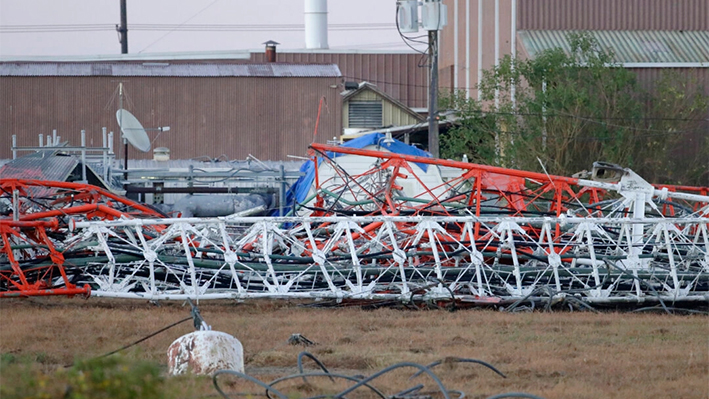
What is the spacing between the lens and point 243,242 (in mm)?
15453

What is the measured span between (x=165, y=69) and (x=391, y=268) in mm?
30536

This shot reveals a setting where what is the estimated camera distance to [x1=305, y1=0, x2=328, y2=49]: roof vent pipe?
55.7 metres

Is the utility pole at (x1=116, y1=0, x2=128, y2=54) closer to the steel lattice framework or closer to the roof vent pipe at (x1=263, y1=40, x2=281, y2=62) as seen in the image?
the roof vent pipe at (x1=263, y1=40, x2=281, y2=62)

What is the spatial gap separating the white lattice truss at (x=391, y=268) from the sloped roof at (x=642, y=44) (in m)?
23.3

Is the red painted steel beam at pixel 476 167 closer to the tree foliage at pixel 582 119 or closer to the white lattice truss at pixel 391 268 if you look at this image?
the white lattice truss at pixel 391 268

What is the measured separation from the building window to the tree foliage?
7.76 metres

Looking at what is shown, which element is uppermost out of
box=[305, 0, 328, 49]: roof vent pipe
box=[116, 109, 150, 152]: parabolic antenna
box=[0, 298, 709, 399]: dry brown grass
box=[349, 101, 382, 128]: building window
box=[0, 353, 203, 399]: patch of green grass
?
box=[305, 0, 328, 49]: roof vent pipe

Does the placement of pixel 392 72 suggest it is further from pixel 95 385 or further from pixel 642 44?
pixel 95 385

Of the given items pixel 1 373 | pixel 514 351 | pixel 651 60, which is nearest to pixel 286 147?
pixel 651 60

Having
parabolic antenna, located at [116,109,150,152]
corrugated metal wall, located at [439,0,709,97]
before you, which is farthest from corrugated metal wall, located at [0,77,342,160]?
parabolic antenna, located at [116,109,150,152]

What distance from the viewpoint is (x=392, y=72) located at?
5247 centimetres

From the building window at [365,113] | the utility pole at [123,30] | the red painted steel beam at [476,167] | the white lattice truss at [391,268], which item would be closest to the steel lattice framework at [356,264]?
the white lattice truss at [391,268]

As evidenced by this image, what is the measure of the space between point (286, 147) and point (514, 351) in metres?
32.5

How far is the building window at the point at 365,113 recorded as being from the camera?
45.6 meters
